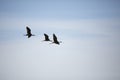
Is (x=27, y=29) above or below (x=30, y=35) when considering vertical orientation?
above

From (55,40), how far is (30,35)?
19.0ft

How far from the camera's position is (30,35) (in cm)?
2781

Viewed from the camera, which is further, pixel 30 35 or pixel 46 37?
pixel 46 37

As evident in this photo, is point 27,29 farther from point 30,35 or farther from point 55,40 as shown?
point 55,40

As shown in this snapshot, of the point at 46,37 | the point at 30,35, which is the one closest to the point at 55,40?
the point at 46,37

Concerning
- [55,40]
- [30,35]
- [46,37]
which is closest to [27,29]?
[30,35]

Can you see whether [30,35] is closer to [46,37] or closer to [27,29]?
[27,29]

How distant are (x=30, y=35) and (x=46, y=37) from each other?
3908mm

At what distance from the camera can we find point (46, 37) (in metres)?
29.8

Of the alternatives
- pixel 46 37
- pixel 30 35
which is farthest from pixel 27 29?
pixel 46 37

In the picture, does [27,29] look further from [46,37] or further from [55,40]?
[55,40]

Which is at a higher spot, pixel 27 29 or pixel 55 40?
pixel 27 29

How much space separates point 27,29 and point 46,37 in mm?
4728

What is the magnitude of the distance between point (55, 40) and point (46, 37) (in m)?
2.31
